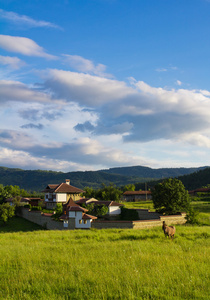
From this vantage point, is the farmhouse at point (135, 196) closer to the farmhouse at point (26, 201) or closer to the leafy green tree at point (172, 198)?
the farmhouse at point (26, 201)

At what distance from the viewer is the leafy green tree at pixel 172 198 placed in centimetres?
4262

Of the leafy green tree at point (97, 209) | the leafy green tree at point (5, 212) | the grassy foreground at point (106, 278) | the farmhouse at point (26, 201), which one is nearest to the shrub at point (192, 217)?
the leafy green tree at point (97, 209)

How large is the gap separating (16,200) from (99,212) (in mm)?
25986

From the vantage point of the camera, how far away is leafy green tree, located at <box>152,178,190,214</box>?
4262 centimetres

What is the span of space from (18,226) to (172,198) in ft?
105

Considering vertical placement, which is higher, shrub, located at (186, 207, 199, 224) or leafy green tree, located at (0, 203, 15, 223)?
shrub, located at (186, 207, 199, 224)

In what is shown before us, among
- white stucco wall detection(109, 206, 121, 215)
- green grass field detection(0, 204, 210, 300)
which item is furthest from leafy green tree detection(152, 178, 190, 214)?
green grass field detection(0, 204, 210, 300)

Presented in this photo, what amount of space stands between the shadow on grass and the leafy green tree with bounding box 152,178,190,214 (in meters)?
23.9

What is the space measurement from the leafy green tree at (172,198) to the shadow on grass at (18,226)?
23.9m

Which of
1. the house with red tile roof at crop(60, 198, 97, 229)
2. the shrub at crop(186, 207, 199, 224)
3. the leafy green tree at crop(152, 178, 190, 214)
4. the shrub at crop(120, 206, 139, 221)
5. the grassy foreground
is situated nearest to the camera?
the grassy foreground

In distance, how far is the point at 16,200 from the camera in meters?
66.8

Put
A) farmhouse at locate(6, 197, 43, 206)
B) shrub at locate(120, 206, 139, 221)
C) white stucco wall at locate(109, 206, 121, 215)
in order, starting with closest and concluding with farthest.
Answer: shrub at locate(120, 206, 139, 221) → white stucco wall at locate(109, 206, 121, 215) → farmhouse at locate(6, 197, 43, 206)

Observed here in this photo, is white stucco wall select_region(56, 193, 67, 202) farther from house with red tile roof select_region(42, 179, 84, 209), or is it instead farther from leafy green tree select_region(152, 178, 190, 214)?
leafy green tree select_region(152, 178, 190, 214)

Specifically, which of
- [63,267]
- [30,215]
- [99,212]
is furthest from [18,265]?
[30,215]
